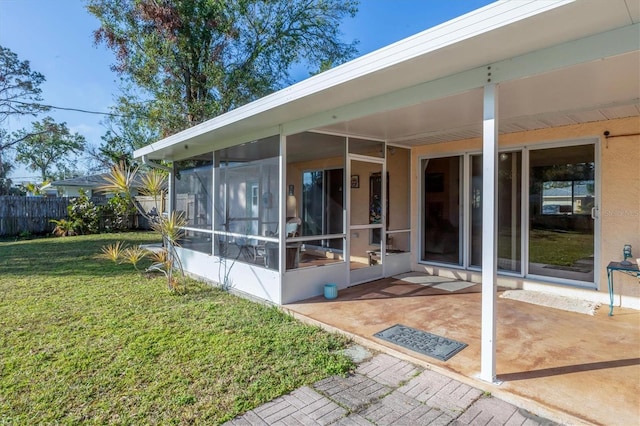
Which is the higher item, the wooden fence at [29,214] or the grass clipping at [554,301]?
the wooden fence at [29,214]

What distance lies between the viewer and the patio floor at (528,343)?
8.04 feet

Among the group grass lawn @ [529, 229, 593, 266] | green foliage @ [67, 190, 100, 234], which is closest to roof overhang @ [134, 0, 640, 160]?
grass lawn @ [529, 229, 593, 266]

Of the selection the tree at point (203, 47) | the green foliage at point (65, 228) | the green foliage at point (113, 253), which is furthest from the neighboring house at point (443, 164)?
the green foliage at point (65, 228)

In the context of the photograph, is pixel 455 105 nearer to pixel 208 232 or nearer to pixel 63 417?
pixel 63 417

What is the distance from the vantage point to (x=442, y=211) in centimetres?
661

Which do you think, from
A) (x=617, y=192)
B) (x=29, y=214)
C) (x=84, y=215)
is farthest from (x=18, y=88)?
(x=617, y=192)

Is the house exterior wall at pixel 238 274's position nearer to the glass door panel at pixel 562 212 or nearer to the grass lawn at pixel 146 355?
the grass lawn at pixel 146 355

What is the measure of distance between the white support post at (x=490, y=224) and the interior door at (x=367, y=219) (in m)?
3.17

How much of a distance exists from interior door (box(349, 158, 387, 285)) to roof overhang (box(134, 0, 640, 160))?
5.21 ft

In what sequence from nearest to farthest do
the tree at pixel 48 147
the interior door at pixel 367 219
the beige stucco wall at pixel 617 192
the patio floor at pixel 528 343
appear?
the patio floor at pixel 528 343
the beige stucco wall at pixel 617 192
the interior door at pixel 367 219
the tree at pixel 48 147

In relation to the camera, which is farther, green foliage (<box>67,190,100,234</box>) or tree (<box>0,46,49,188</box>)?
tree (<box>0,46,49,188</box>)

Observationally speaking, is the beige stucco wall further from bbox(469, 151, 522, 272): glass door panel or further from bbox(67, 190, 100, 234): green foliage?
bbox(67, 190, 100, 234): green foliage

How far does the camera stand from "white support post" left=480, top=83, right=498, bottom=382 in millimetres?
2686

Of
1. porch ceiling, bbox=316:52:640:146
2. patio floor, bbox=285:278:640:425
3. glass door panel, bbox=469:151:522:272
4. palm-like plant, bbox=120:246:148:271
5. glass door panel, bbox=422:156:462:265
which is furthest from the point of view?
glass door panel, bbox=422:156:462:265
